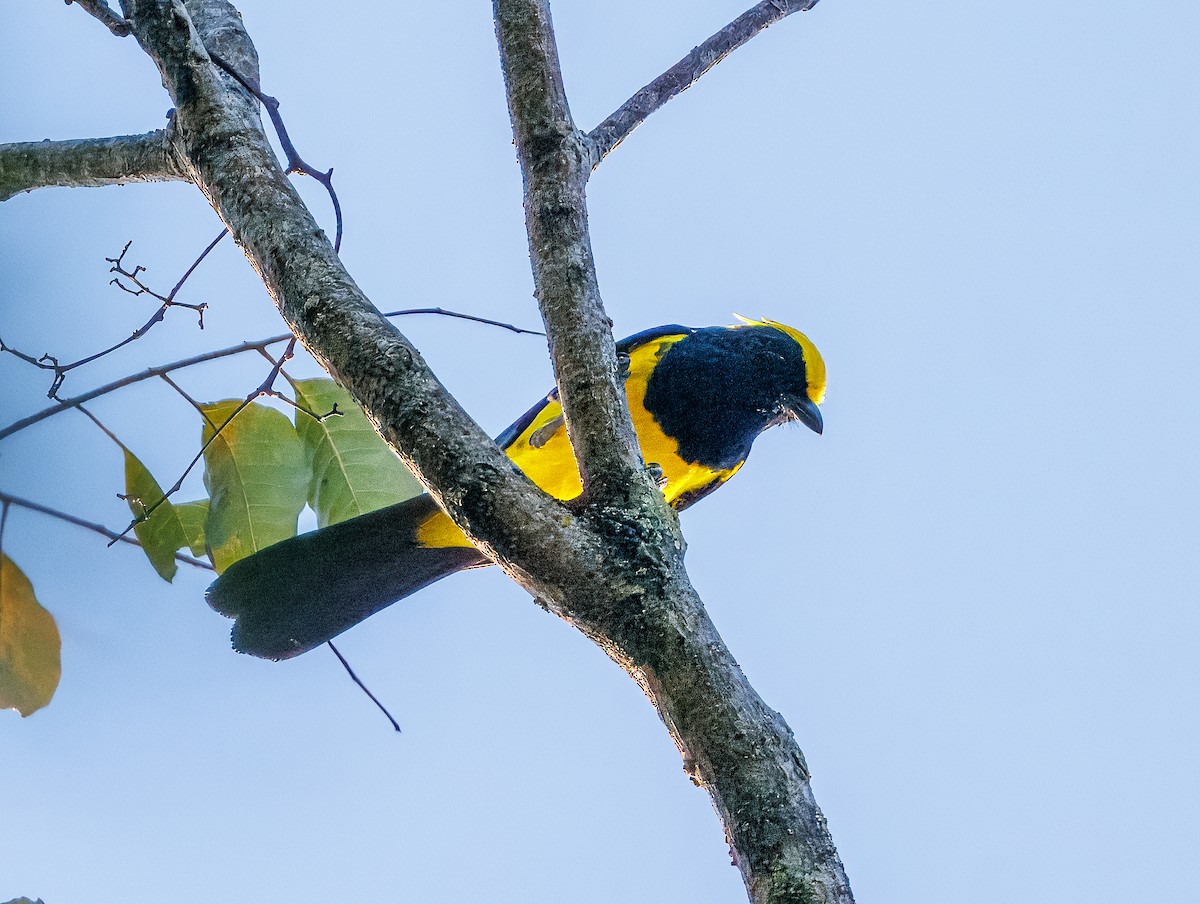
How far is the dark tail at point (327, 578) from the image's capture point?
6.40ft

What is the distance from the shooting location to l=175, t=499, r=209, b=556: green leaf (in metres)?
2.02

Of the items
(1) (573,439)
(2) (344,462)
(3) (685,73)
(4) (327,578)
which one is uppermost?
(3) (685,73)

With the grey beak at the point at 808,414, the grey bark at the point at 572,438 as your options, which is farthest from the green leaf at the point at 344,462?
the grey beak at the point at 808,414

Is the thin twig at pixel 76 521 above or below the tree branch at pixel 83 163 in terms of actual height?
below

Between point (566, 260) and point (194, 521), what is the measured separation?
1.12m

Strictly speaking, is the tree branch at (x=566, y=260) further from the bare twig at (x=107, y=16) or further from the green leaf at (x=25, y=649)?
the green leaf at (x=25, y=649)

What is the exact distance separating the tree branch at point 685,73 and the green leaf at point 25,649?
112 cm

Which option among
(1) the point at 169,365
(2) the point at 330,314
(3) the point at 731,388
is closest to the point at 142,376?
(1) the point at 169,365

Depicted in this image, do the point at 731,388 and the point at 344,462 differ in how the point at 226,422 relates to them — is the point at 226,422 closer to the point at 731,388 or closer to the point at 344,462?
the point at 344,462

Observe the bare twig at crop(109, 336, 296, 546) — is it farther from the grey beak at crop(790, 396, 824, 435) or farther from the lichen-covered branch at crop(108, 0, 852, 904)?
the grey beak at crop(790, 396, 824, 435)

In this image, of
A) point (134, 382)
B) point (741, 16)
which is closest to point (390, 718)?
point (134, 382)

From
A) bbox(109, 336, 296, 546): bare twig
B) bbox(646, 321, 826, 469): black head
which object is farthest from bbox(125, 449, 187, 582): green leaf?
bbox(646, 321, 826, 469): black head

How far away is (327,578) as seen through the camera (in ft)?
6.88

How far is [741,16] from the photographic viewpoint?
80.3 inches
